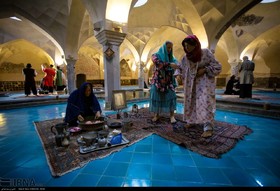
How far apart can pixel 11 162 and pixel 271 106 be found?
22.4 ft

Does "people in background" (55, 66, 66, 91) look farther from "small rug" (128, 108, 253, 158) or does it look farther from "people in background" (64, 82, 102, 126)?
"small rug" (128, 108, 253, 158)

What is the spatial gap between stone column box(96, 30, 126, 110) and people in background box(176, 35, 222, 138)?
3.25m

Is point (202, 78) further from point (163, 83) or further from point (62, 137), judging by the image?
point (62, 137)

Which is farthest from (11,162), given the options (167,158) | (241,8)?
(241,8)

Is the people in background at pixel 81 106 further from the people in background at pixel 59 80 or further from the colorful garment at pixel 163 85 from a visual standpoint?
the people in background at pixel 59 80

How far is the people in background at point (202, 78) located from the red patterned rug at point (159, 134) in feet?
1.01

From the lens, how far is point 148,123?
156 inches

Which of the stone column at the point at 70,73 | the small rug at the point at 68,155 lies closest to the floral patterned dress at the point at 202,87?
the small rug at the point at 68,155

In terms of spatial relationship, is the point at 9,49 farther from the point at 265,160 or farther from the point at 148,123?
the point at 265,160

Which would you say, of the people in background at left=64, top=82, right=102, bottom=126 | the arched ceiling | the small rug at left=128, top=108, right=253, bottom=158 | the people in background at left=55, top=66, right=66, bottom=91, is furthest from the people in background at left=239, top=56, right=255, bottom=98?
the people in background at left=55, top=66, right=66, bottom=91

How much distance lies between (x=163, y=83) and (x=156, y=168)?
7.53ft

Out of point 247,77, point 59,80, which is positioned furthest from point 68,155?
point 59,80

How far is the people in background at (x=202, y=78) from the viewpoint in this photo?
275cm

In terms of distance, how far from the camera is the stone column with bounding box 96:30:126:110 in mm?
5347
